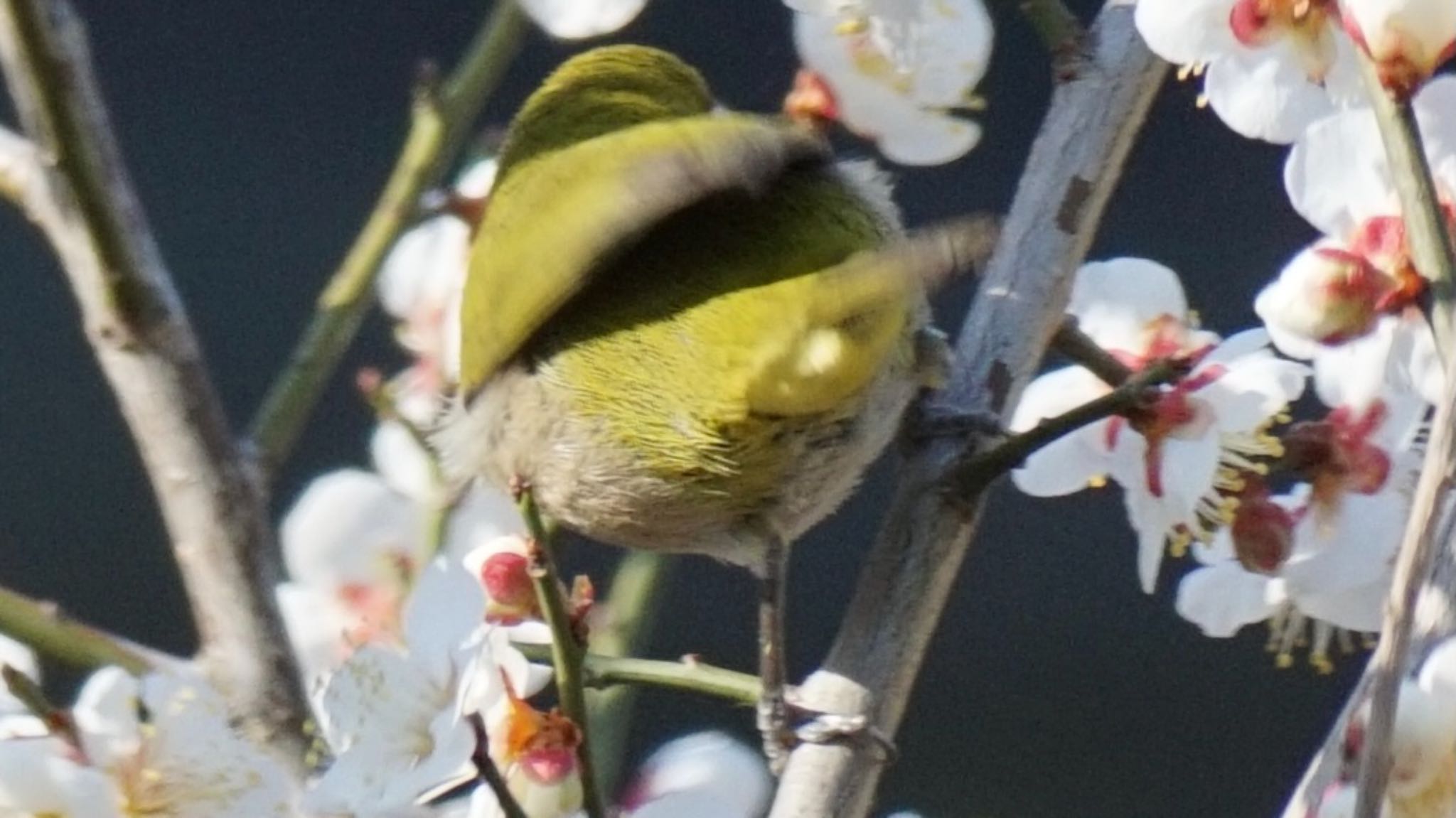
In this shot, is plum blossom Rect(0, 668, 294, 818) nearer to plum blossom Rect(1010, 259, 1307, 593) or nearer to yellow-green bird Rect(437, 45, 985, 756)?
yellow-green bird Rect(437, 45, 985, 756)

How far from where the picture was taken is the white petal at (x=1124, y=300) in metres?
1.00

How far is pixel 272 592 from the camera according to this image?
0.85 metres

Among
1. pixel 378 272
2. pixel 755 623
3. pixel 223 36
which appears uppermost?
pixel 378 272

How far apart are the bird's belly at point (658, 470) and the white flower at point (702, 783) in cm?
21

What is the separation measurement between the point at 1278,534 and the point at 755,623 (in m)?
1.47

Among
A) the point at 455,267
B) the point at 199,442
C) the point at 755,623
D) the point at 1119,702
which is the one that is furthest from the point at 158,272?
the point at 1119,702

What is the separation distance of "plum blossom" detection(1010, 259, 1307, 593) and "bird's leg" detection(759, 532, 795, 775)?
0.14m

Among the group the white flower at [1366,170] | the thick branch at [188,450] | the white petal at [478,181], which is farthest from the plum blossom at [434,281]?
the white flower at [1366,170]

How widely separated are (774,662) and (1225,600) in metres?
0.21

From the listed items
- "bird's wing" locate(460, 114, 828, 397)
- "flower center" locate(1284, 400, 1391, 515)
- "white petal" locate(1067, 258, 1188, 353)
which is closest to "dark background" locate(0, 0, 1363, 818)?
"bird's wing" locate(460, 114, 828, 397)

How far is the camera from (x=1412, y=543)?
1.89ft

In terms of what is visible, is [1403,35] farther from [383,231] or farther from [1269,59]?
[383,231]

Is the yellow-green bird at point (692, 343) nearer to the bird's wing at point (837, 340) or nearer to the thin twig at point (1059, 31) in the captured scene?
the bird's wing at point (837, 340)

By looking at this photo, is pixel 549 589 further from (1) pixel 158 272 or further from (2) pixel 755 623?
(2) pixel 755 623
